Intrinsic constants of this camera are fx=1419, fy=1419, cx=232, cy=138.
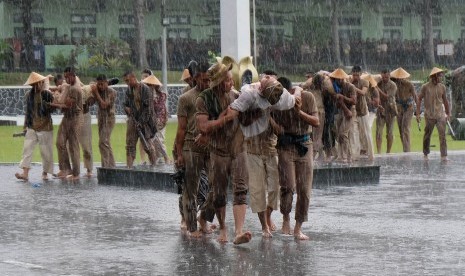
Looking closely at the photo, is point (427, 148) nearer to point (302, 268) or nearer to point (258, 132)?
point (258, 132)

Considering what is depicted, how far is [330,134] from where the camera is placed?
2353 centimetres

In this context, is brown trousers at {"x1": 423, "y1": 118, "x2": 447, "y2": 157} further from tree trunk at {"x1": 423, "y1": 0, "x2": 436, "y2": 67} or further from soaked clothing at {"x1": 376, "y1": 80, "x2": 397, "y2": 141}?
tree trunk at {"x1": 423, "y1": 0, "x2": 436, "y2": 67}

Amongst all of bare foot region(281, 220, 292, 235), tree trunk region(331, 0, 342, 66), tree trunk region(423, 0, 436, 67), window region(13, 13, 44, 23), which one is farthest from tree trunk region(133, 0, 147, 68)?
bare foot region(281, 220, 292, 235)

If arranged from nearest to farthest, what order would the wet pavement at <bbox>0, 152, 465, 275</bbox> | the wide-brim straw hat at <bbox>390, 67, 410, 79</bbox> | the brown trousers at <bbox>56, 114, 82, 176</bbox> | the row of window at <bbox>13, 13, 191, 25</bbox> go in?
the wet pavement at <bbox>0, 152, 465, 275</bbox>
the brown trousers at <bbox>56, 114, 82, 176</bbox>
the wide-brim straw hat at <bbox>390, 67, 410, 79</bbox>
the row of window at <bbox>13, 13, 191, 25</bbox>

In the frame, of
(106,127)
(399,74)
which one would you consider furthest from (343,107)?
(106,127)

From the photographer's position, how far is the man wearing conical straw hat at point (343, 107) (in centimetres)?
2303

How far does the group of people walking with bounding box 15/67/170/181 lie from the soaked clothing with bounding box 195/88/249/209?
7.89 m

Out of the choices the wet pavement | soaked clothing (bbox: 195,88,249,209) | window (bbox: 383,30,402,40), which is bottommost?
the wet pavement

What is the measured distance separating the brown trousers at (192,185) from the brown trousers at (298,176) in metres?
0.72

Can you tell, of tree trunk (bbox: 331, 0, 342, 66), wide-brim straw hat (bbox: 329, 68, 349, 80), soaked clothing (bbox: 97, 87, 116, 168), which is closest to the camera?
soaked clothing (bbox: 97, 87, 116, 168)

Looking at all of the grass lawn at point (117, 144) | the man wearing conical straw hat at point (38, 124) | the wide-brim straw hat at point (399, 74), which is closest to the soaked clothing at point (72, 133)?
the man wearing conical straw hat at point (38, 124)

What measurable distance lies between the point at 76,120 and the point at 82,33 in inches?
1461

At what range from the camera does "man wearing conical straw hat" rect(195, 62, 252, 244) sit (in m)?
12.9

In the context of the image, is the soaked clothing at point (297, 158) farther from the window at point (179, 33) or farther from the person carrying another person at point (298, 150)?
the window at point (179, 33)
